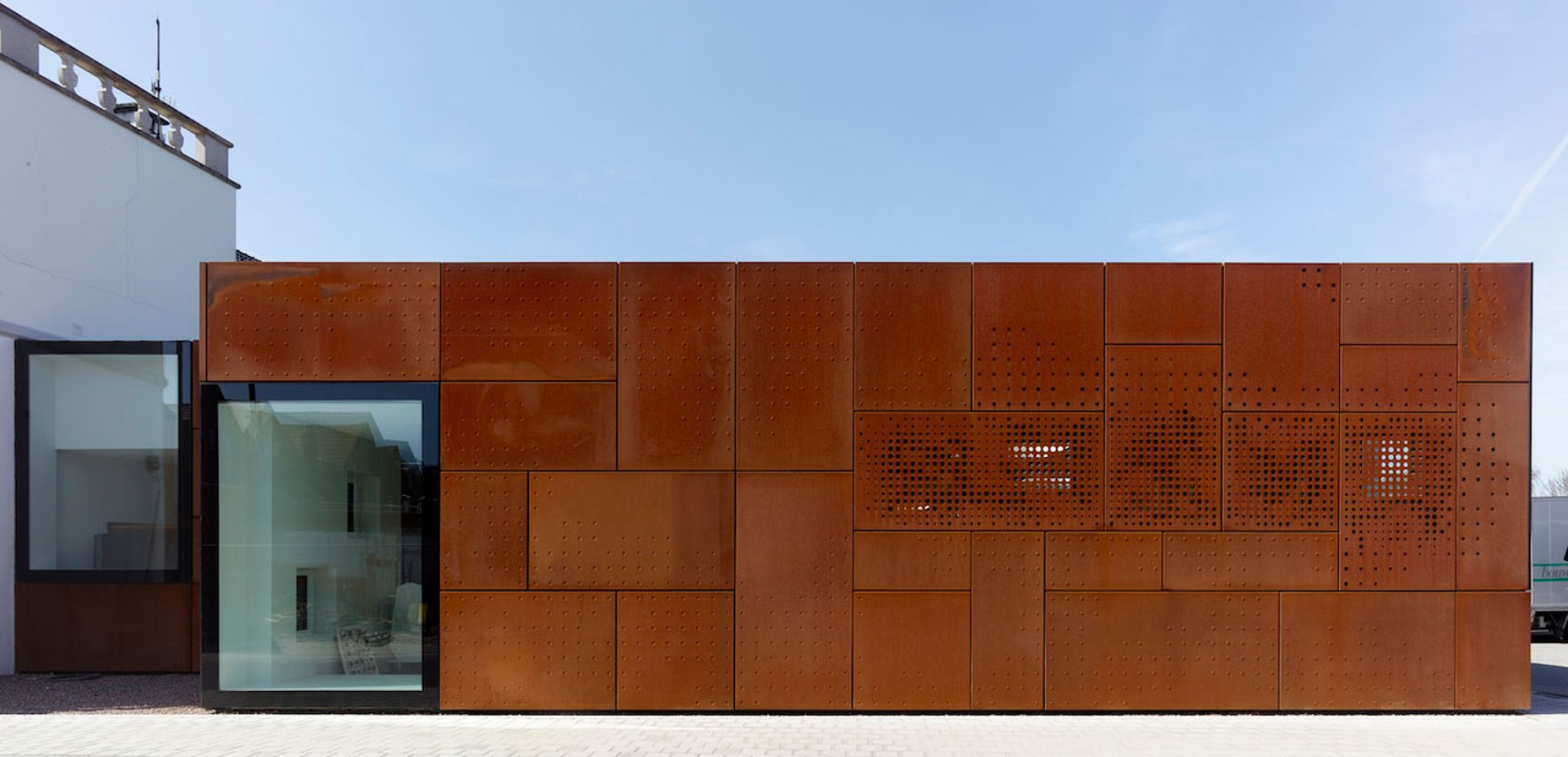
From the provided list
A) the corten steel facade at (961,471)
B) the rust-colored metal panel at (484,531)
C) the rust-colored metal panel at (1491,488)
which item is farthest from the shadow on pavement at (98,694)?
the rust-colored metal panel at (1491,488)

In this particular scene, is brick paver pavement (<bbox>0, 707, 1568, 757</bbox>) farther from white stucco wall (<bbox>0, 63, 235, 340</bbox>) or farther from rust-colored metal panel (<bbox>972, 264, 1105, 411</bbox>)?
white stucco wall (<bbox>0, 63, 235, 340</bbox>)

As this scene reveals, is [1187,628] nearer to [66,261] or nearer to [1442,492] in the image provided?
[1442,492]

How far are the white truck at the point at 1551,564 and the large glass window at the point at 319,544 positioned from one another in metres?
18.3

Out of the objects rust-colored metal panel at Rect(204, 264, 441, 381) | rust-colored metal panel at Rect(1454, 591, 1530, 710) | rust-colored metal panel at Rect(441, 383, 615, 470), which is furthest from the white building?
rust-colored metal panel at Rect(1454, 591, 1530, 710)

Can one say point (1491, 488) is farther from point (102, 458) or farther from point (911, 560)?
point (102, 458)

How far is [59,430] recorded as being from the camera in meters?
9.10

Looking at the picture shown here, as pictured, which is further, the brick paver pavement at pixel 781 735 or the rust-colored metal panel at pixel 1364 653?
the rust-colored metal panel at pixel 1364 653

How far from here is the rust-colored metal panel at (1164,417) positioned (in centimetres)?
688

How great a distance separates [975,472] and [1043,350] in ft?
3.69

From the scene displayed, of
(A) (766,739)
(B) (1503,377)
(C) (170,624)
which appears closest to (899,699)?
(A) (766,739)

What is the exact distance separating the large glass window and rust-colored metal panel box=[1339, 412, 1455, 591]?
735 centimetres

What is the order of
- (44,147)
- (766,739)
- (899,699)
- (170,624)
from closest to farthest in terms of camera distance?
(766,739)
(899,699)
(170,624)
(44,147)

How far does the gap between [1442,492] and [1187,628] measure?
2.36 metres

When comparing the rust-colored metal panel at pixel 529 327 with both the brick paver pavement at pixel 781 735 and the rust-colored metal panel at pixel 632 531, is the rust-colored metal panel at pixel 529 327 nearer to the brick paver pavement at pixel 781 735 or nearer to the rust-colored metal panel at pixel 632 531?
the rust-colored metal panel at pixel 632 531
